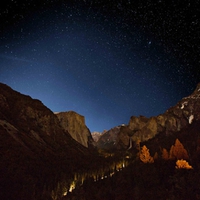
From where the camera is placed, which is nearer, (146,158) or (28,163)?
(28,163)

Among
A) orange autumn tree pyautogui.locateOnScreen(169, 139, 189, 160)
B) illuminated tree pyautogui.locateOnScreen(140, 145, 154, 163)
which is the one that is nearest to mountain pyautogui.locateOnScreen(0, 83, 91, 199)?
illuminated tree pyautogui.locateOnScreen(140, 145, 154, 163)

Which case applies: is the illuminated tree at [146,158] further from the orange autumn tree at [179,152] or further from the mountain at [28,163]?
the mountain at [28,163]

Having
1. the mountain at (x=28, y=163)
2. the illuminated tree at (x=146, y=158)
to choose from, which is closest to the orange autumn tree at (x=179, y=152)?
the illuminated tree at (x=146, y=158)

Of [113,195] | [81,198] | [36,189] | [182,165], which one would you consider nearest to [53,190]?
[36,189]

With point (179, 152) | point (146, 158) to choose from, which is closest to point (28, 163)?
point (146, 158)

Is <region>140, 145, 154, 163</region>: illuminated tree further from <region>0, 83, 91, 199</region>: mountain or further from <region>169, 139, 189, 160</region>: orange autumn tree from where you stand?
<region>0, 83, 91, 199</region>: mountain

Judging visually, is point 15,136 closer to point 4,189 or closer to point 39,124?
point 4,189

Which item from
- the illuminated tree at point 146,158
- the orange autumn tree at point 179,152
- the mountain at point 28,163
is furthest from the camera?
the illuminated tree at point 146,158

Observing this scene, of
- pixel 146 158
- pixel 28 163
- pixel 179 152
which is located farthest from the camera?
pixel 146 158

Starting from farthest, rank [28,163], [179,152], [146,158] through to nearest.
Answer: [146,158] → [28,163] → [179,152]

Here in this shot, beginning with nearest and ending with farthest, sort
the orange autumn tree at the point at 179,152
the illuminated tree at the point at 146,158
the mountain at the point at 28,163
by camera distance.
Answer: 1. the mountain at the point at 28,163
2. the orange autumn tree at the point at 179,152
3. the illuminated tree at the point at 146,158

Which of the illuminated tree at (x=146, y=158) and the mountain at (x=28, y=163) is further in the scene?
the illuminated tree at (x=146, y=158)

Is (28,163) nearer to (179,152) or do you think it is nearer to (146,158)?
(146,158)

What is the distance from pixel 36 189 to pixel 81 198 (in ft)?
80.9
